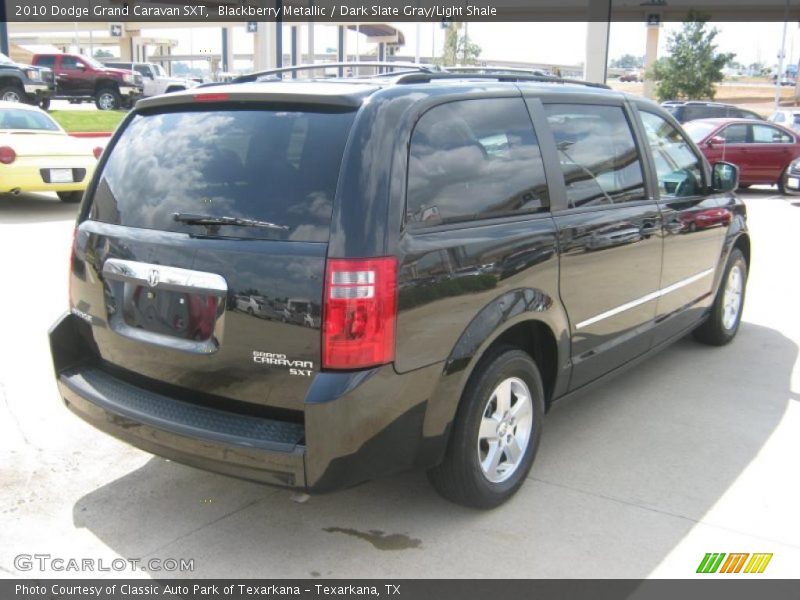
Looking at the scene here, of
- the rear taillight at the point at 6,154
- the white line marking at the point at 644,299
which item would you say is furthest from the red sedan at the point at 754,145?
the rear taillight at the point at 6,154

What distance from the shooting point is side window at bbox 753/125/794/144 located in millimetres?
16141

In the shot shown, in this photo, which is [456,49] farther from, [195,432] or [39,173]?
[195,432]

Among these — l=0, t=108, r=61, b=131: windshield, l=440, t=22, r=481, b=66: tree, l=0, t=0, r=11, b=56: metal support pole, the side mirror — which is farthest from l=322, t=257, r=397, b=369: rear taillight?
l=440, t=22, r=481, b=66: tree

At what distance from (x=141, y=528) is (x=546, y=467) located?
6.38 feet

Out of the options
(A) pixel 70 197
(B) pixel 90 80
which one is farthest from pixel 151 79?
(A) pixel 70 197

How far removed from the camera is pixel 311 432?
2.76 m

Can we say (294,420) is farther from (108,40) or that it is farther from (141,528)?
(108,40)

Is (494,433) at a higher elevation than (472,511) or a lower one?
higher

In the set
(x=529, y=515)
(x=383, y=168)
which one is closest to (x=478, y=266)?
(x=383, y=168)

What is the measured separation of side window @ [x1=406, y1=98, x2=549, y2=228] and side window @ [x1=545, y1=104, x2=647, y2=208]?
252 mm

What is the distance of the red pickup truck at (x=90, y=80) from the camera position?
104 ft

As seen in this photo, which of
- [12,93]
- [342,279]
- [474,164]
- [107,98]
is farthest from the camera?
[107,98]

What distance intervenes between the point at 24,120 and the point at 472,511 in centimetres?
1053

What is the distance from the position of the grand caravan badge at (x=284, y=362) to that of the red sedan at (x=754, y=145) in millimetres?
14831
